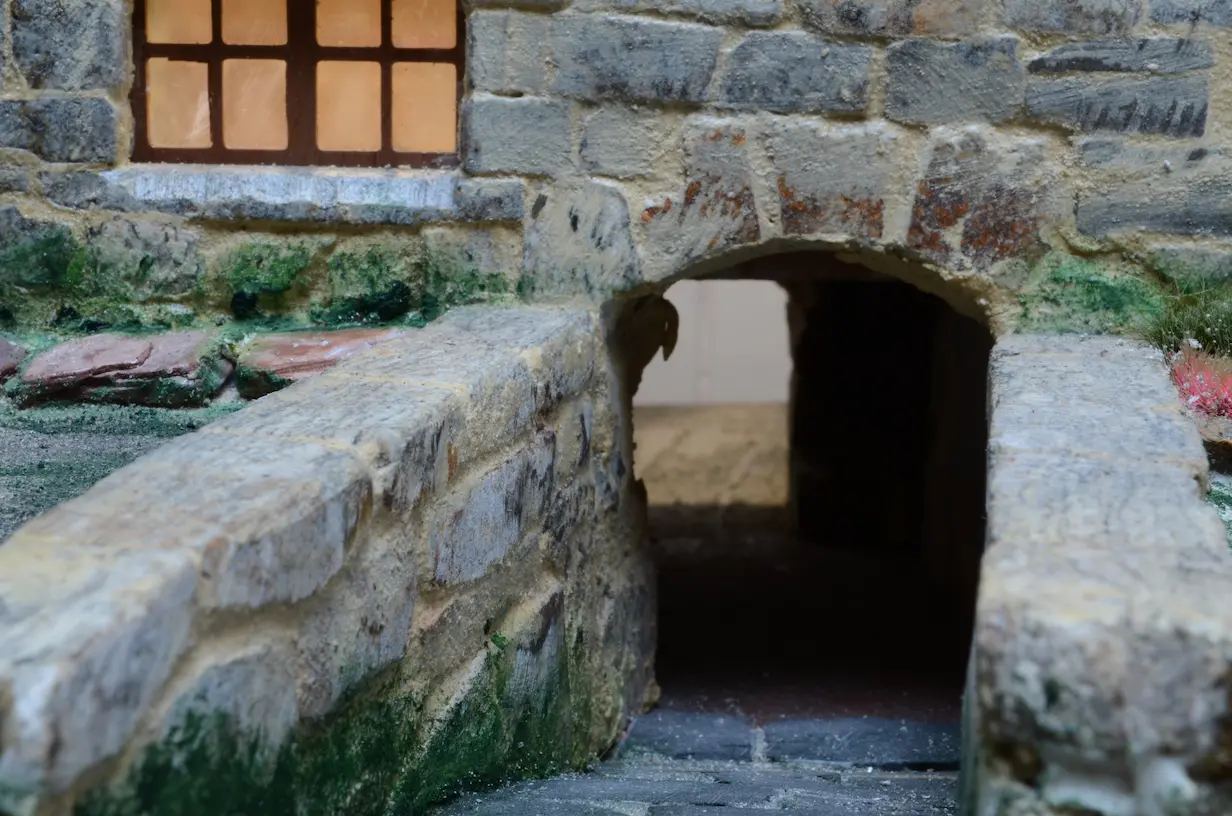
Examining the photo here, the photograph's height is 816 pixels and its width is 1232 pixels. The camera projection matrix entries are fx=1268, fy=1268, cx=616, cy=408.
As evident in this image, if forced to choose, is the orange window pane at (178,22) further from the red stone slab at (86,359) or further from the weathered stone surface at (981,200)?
the weathered stone surface at (981,200)

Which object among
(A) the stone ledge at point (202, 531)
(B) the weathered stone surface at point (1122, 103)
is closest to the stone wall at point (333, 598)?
(A) the stone ledge at point (202, 531)

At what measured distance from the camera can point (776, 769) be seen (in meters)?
3.00

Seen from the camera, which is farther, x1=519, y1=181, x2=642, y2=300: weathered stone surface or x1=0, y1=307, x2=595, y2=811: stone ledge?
x1=519, y1=181, x2=642, y2=300: weathered stone surface

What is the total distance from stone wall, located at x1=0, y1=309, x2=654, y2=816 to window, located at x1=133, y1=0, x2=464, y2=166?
0.54m

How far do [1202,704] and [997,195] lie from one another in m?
1.79

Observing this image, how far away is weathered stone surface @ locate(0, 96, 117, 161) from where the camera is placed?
9.61 feet

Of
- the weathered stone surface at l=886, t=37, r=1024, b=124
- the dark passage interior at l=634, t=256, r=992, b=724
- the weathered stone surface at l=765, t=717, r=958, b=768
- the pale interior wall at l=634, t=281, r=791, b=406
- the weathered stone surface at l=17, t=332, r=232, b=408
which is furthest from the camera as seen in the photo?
the pale interior wall at l=634, t=281, r=791, b=406

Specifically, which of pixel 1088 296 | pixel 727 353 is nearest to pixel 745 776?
pixel 1088 296

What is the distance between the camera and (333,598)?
5.45ft

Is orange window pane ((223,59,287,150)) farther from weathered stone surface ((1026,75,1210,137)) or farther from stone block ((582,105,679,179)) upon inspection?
weathered stone surface ((1026,75,1210,137))

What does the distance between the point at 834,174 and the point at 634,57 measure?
0.52m

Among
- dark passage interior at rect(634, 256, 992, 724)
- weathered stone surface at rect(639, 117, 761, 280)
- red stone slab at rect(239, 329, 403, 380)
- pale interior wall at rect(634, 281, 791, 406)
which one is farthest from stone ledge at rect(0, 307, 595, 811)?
pale interior wall at rect(634, 281, 791, 406)

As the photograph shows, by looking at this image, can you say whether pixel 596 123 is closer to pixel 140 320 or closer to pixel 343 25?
pixel 343 25

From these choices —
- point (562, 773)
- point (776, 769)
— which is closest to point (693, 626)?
point (776, 769)
